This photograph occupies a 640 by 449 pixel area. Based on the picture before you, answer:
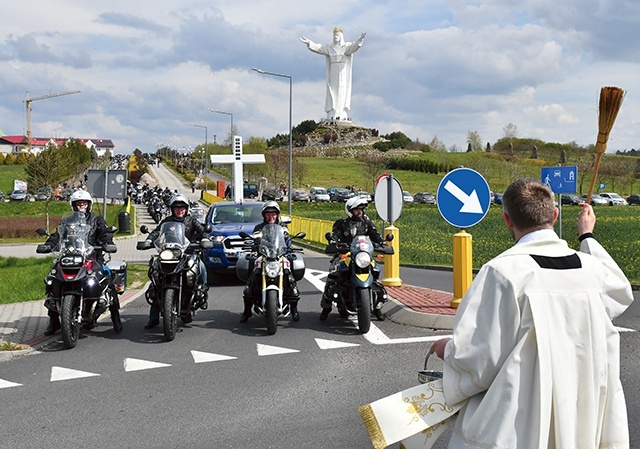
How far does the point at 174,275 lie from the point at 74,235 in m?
1.32

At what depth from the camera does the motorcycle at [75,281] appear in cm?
900

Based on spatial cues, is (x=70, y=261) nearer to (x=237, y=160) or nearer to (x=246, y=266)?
(x=246, y=266)

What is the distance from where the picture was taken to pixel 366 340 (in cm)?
924

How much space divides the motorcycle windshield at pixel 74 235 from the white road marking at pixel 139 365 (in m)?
1.78

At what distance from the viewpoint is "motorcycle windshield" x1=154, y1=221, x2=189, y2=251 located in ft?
32.0

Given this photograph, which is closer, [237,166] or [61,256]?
[61,256]

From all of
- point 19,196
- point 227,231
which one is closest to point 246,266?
point 227,231

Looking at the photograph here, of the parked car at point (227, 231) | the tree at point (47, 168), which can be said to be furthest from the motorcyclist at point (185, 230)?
the tree at point (47, 168)

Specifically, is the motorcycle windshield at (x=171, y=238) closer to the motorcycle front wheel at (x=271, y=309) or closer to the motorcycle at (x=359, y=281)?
the motorcycle front wheel at (x=271, y=309)

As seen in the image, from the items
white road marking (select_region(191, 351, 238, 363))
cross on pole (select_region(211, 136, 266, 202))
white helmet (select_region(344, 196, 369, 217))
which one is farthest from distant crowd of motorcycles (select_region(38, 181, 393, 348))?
cross on pole (select_region(211, 136, 266, 202))

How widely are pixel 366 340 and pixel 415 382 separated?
216 centimetres

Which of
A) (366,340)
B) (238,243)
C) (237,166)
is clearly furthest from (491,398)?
(237,166)

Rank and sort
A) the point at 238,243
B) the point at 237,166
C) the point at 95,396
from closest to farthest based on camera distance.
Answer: the point at 95,396 < the point at 238,243 < the point at 237,166

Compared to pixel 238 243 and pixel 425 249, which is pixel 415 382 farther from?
pixel 425 249
